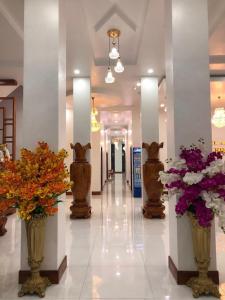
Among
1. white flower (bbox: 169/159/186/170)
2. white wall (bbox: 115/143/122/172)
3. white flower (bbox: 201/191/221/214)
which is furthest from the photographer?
white wall (bbox: 115/143/122/172)

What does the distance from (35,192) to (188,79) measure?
237cm

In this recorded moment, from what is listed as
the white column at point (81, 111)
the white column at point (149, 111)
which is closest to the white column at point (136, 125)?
the white column at point (149, 111)

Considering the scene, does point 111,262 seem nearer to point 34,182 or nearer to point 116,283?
point 116,283

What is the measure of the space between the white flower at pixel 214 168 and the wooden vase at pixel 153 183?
398 centimetres

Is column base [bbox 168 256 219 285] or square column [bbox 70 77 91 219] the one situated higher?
square column [bbox 70 77 91 219]

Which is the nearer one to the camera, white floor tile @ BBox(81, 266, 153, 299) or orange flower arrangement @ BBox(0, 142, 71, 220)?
orange flower arrangement @ BBox(0, 142, 71, 220)

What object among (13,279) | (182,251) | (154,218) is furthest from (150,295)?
(154,218)

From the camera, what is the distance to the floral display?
2807 millimetres

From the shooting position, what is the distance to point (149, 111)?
7.78 meters

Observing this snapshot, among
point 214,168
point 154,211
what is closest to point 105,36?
point 214,168

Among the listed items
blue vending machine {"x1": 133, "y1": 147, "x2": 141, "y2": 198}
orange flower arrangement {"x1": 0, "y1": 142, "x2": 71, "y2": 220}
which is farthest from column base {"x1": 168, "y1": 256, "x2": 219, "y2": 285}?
blue vending machine {"x1": 133, "y1": 147, "x2": 141, "y2": 198}

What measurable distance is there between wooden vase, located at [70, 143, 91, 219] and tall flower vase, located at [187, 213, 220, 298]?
4.20 metres

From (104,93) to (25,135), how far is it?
22.1ft

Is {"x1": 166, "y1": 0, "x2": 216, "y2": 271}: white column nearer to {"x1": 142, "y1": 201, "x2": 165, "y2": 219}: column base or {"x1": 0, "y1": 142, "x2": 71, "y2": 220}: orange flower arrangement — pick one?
{"x1": 0, "y1": 142, "x2": 71, "y2": 220}: orange flower arrangement
